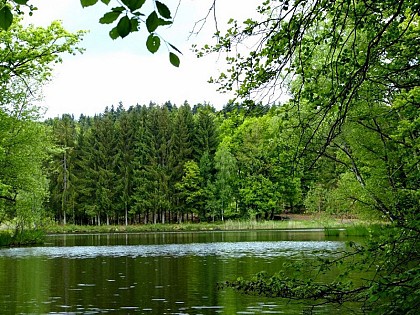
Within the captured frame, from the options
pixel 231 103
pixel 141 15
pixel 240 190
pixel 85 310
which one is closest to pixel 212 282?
pixel 85 310

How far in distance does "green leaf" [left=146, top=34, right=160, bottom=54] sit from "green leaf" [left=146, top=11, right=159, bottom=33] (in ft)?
0.17

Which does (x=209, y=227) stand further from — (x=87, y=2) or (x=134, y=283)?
(x=87, y=2)

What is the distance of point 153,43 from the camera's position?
91.7 inches

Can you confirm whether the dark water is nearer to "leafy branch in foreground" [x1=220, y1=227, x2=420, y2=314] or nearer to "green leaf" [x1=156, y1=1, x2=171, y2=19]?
"leafy branch in foreground" [x1=220, y1=227, x2=420, y2=314]

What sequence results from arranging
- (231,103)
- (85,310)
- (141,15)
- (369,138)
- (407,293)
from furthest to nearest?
(369,138) → (85,310) → (231,103) → (407,293) → (141,15)

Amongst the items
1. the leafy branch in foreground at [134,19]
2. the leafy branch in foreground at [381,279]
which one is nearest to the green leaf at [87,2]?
the leafy branch in foreground at [134,19]

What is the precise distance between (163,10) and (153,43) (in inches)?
7.1

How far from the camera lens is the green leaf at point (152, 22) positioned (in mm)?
2207

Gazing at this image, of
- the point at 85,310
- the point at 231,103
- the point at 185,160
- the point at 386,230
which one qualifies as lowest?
the point at 85,310

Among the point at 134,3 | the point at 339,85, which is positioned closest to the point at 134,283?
the point at 339,85

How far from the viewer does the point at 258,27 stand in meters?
6.15

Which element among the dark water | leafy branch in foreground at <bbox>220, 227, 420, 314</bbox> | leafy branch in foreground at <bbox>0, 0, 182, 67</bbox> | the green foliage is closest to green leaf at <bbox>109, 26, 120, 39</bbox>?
leafy branch in foreground at <bbox>0, 0, 182, 67</bbox>

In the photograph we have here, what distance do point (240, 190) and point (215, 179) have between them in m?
4.16

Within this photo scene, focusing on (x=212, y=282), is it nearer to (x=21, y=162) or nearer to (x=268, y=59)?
(x=268, y=59)
